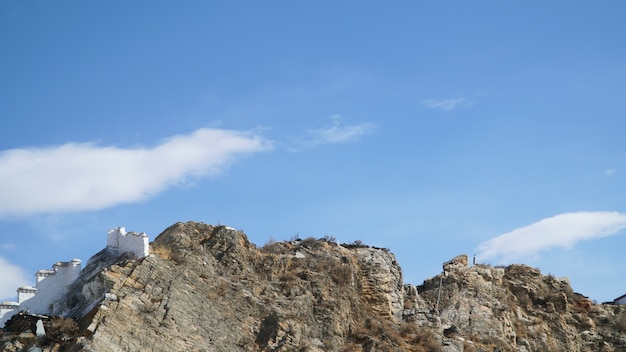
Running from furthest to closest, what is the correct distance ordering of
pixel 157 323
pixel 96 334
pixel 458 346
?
pixel 458 346 < pixel 157 323 < pixel 96 334

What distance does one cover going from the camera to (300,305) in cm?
4084

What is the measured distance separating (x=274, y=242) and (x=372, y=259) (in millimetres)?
4416

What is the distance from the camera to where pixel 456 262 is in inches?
2004

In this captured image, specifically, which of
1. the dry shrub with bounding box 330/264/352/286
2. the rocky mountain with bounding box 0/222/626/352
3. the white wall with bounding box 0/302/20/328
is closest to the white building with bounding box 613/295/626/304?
the rocky mountain with bounding box 0/222/626/352

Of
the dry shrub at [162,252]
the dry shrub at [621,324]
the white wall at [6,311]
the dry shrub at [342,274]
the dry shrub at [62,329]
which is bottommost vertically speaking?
the dry shrub at [62,329]

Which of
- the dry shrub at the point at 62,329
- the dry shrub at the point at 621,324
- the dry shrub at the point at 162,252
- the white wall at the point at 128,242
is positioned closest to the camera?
the dry shrub at the point at 62,329

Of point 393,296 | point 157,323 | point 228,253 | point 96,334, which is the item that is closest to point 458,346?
point 393,296

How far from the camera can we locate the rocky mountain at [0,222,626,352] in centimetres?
3531

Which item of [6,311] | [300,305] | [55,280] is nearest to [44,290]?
[55,280]

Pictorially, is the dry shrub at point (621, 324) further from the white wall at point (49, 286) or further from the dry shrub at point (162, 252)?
the white wall at point (49, 286)

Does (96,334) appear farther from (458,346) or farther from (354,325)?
(458,346)

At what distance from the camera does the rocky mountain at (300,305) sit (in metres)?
35.3

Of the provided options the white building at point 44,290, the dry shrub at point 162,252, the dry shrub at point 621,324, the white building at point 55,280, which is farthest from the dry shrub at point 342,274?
the dry shrub at point 621,324

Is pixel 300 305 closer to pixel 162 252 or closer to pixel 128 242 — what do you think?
pixel 162 252
